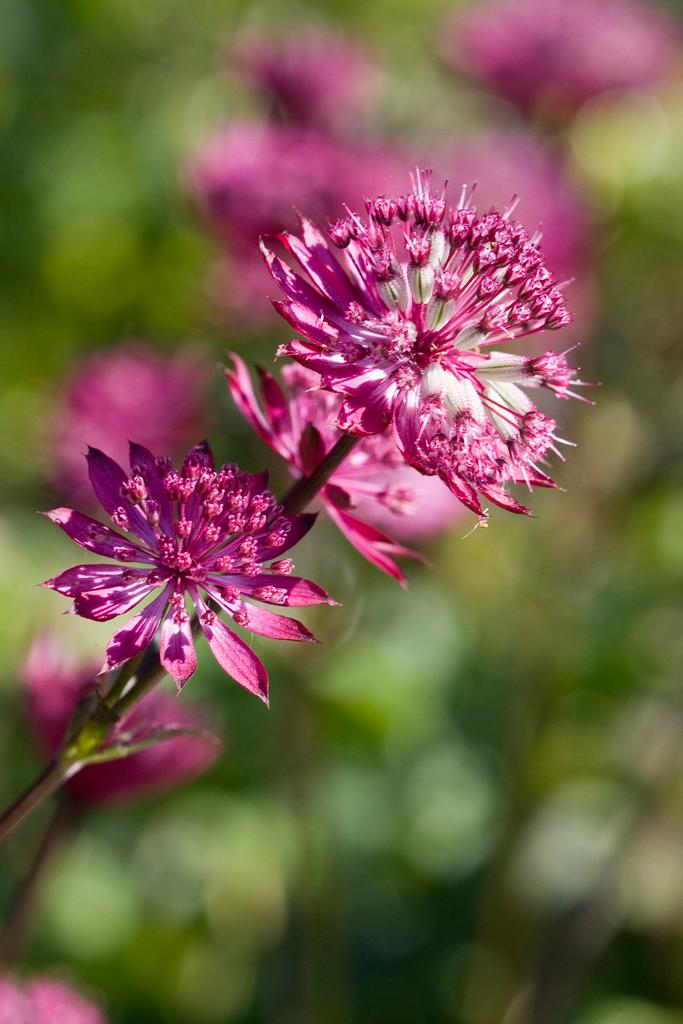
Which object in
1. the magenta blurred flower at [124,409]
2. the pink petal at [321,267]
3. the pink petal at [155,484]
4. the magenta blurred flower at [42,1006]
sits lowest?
the magenta blurred flower at [42,1006]

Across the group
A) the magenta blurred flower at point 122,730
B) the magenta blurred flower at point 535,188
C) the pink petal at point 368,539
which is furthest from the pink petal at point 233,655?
the magenta blurred flower at point 535,188

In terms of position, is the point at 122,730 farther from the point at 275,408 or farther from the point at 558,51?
the point at 558,51

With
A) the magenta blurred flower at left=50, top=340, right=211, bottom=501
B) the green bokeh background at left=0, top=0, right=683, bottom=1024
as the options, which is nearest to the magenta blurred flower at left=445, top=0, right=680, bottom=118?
the green bokeh background at left=0, top=0, right=683, bottom=1024

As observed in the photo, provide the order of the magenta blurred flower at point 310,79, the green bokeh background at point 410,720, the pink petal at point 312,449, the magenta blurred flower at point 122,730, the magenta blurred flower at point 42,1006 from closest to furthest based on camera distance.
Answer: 1. the pink petal at point 312,449
2. the magenta blurred flower at point 42,1006
3. the magenta blurred flower at point 122,730
4. the green bokeh background at point 410,720
5. the magenta blurred flower at point 310,79

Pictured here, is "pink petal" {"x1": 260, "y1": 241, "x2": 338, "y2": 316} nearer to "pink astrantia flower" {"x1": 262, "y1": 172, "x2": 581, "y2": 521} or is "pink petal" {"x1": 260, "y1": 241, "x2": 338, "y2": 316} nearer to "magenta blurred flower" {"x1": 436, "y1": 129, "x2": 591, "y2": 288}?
"pink astrantia flower" {"x1": 262, "y1": 172, "x2": 581, "y2": 521}

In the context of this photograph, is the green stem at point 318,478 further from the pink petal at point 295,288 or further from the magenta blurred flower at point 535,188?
the magenta blurred flower at point 535,188

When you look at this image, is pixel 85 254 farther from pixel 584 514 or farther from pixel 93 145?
pixel 584 514
